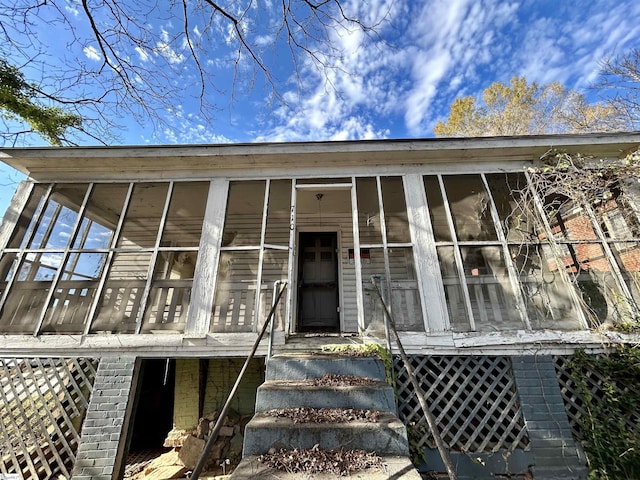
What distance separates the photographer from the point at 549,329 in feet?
12.1

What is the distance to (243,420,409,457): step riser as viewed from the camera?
2135 mm

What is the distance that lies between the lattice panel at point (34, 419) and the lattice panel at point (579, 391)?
6235mm

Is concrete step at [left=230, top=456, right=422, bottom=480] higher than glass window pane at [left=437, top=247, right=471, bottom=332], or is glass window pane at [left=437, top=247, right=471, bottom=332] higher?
glass window pane at [left=437, top=247, right=471, bottom=332]

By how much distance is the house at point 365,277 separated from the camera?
3473mm

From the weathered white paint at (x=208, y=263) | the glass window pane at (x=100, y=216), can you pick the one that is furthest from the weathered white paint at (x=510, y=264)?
the glass window pane at (x=100, y=216)

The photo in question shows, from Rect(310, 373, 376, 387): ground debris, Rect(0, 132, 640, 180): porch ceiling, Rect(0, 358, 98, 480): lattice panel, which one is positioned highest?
Rect(0, 132, 640, 180): porch ceiling

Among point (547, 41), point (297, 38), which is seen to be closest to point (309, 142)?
point (297, 38)

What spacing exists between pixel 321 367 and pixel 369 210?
9.66 ft

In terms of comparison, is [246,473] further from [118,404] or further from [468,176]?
[468,176]

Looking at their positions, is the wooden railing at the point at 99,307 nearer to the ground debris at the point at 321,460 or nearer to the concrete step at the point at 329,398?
the concrete step at the point at 329,398

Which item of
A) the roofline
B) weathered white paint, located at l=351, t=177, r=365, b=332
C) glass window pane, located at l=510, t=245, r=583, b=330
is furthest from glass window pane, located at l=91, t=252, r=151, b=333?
glass window pane, located at l=510, t=245, r=583, b=330

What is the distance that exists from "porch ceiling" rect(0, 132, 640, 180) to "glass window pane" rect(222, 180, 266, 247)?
0.39 meters

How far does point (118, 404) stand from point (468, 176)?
6178mm

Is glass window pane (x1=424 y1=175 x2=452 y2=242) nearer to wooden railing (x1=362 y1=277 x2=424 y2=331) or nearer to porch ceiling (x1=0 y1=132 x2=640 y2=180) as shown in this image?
porch ceiling (x1=0 y1=132 x2=640 y2=180)
